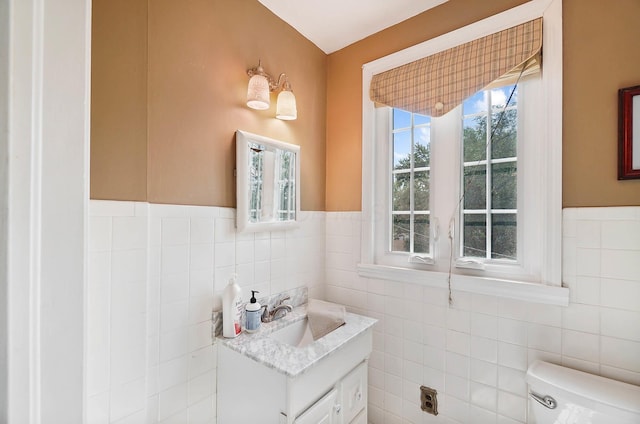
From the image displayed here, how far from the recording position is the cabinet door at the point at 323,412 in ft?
3.49

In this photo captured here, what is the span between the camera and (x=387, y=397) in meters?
1.67

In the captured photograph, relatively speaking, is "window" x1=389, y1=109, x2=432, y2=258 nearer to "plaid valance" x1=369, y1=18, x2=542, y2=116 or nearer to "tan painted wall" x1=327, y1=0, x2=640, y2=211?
"plaid valance" x1=369, y1=18, x2=542, y2=116

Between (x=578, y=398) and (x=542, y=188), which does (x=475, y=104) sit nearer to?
(x=542, y=188)

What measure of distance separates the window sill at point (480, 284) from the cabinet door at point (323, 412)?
689 millimetres

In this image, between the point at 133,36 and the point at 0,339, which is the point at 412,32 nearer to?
the point at 133,36

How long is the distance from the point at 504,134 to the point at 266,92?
119 cm

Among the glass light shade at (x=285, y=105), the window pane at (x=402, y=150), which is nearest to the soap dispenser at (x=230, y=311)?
the glass light shade at (x=285, y=105)

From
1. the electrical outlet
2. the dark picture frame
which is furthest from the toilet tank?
the dark picture frame

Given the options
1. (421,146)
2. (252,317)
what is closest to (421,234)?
(421,146)

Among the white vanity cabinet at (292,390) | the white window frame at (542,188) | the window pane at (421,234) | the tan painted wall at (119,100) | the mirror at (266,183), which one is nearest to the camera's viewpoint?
the tan painted wall at (119,100)

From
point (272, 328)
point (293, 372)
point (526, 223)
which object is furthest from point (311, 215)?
point (526, 223)

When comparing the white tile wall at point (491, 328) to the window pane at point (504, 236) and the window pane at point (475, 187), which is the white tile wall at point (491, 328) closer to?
the window pane at point (504, 236)

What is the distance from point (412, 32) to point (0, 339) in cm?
207

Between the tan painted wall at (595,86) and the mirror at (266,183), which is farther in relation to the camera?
the mirror at (266,183)
